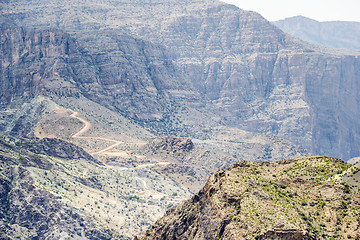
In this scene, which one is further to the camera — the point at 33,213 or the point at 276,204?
the point at 33,213

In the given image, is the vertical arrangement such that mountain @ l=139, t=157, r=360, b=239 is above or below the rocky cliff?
above

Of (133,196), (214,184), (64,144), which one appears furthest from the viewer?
(64,144)

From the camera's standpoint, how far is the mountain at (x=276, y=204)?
171ft

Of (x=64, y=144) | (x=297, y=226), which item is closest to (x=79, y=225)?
(x=64, y=144)

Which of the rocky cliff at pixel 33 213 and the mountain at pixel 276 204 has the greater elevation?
the mountain at pixel 276 204

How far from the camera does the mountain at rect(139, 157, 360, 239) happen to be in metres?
52.2

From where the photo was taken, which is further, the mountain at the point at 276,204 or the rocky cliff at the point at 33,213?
the rocky cliff at the point at 33,213

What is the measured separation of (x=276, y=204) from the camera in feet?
183

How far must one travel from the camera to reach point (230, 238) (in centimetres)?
5356

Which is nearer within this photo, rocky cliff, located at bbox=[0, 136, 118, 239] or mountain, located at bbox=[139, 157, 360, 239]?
mountain, located at bbox=[139, 157, 360, 239]

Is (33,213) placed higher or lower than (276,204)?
lower

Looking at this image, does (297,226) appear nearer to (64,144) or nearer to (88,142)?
(64,144)

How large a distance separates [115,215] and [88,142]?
231 feet

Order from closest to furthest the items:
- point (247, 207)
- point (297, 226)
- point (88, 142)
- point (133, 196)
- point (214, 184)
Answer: point (297, 226)
point (247, 207)
point (214, 184)
point (133, 196)
point (88, 142)
